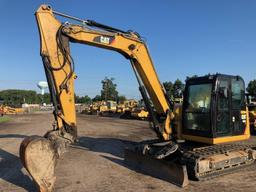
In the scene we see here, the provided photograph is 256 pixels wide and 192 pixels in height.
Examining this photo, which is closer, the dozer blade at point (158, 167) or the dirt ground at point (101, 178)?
the dirt ground at point (101, 178)

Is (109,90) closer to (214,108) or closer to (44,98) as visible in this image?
(44,98)

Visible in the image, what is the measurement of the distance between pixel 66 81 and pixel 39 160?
6.67 ft

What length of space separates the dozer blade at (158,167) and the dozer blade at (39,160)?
2.70m

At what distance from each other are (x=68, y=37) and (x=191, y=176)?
4459 mm

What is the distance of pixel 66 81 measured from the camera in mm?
7633

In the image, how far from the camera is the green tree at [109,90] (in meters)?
95.9

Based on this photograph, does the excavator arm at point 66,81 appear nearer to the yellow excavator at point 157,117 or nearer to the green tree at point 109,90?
the yellow excavator at point 157,117

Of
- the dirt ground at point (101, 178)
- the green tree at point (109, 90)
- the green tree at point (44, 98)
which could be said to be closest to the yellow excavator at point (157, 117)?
the dirt ground at point (101, 178)

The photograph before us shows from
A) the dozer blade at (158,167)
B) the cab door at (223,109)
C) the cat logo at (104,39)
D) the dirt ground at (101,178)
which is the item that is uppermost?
the cat logo at (104,39)

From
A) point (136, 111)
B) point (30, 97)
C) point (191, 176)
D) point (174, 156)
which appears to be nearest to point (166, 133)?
point (174, 156)

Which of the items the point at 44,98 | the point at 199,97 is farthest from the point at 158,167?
the point at 44,98

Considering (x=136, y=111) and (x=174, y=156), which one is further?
(x=136, y=111)

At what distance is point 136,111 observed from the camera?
32.7m

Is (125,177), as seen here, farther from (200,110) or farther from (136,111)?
(136,111)
